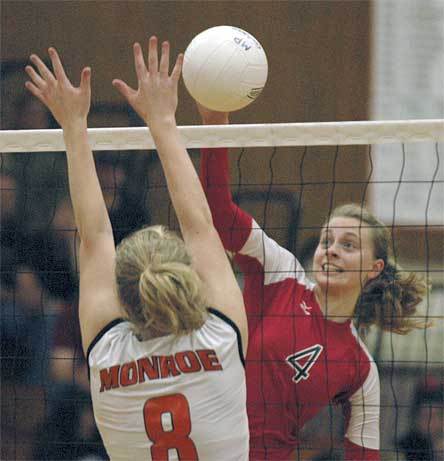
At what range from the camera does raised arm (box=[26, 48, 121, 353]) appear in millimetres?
3037

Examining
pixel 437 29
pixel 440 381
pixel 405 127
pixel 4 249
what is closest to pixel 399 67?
pixel 437 29

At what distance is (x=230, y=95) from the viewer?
154 inches

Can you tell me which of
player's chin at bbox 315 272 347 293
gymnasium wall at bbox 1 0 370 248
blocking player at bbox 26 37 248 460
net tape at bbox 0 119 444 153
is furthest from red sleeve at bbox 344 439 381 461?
gymnasium wall at bbox 1 0 370 248

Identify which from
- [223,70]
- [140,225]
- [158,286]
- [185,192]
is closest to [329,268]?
[223,70]

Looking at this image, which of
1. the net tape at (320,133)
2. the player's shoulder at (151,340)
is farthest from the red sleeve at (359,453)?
the player's shoulder at (151,340)

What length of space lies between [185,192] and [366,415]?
162 cm

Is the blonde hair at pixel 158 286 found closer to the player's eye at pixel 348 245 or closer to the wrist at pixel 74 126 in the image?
the wrist at pixel 74 126

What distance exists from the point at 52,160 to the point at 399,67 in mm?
2601

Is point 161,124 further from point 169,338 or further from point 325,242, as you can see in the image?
point 325,242

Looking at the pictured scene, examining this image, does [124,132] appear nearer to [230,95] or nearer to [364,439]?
[230,95]

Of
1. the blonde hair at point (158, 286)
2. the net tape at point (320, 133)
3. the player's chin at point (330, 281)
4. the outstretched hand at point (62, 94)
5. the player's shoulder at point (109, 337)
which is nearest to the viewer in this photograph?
the blonde hair at point (158, 286)

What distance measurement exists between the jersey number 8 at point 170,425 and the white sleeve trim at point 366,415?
1.46m

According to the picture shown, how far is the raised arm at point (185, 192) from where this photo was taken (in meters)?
3.02

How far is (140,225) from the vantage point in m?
6.39
